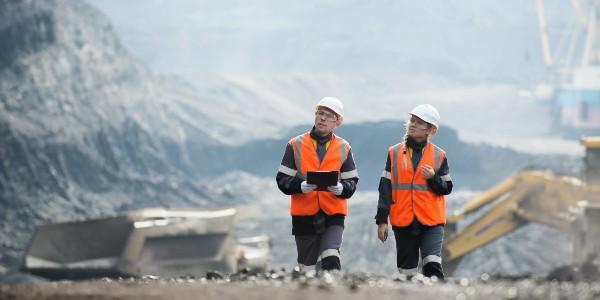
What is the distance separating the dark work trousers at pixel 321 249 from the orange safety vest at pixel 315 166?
11 cm

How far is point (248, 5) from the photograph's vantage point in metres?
69.1

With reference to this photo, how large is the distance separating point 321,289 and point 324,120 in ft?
5.08

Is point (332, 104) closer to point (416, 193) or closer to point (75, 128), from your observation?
point (416, 193)

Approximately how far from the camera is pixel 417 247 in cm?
586

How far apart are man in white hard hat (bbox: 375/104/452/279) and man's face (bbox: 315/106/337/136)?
0.34 metres

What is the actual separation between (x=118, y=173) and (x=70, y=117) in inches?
86.5

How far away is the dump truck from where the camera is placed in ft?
43.2

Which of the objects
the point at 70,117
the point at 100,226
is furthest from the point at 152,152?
the point at 100,226

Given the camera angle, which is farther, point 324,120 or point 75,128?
point 75,128

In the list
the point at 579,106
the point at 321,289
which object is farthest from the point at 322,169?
the point at 579,106

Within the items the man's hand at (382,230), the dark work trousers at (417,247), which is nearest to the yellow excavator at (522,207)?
the dark work trousers at (417,247)

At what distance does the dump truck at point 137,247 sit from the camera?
43.2 ft

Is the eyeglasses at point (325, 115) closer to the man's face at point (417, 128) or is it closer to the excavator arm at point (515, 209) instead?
the man's face at point (417, 128)

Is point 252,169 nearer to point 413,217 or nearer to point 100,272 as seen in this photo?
point 100,272
